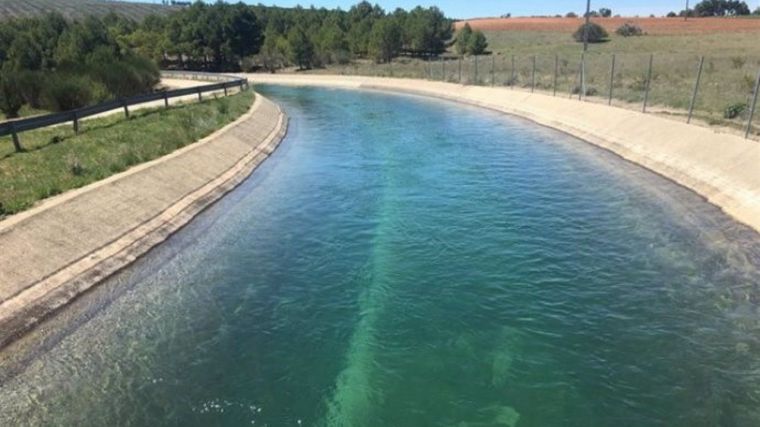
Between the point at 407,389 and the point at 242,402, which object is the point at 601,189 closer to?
the point at 407,389

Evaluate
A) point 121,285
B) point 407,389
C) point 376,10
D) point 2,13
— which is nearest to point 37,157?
point 121,285

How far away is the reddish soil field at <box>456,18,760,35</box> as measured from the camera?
11231cm

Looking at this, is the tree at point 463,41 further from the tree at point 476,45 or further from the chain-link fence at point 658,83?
the chain-link fence at point 658,83

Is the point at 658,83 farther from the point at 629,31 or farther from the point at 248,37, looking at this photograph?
the point at 248,37

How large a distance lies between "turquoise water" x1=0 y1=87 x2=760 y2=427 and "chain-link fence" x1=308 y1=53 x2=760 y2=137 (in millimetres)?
10129

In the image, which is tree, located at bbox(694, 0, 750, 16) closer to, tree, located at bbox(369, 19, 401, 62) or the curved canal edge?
tree, located at bbox(369, 19, 401, 62)

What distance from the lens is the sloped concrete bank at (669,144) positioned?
70.1ft

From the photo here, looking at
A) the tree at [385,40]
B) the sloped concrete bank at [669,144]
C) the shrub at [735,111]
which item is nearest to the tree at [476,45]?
the tree at [385,40]

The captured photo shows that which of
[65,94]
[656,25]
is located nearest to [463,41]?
[656,25]

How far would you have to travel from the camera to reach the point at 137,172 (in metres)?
22.4

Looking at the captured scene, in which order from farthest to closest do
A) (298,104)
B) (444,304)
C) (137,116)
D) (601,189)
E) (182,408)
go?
(298,104) → (137,116) → (601,189) → (444,304) → (182,408)

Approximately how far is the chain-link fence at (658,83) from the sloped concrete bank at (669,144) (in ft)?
4.76

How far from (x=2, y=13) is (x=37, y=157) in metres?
191

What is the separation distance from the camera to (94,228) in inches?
701
